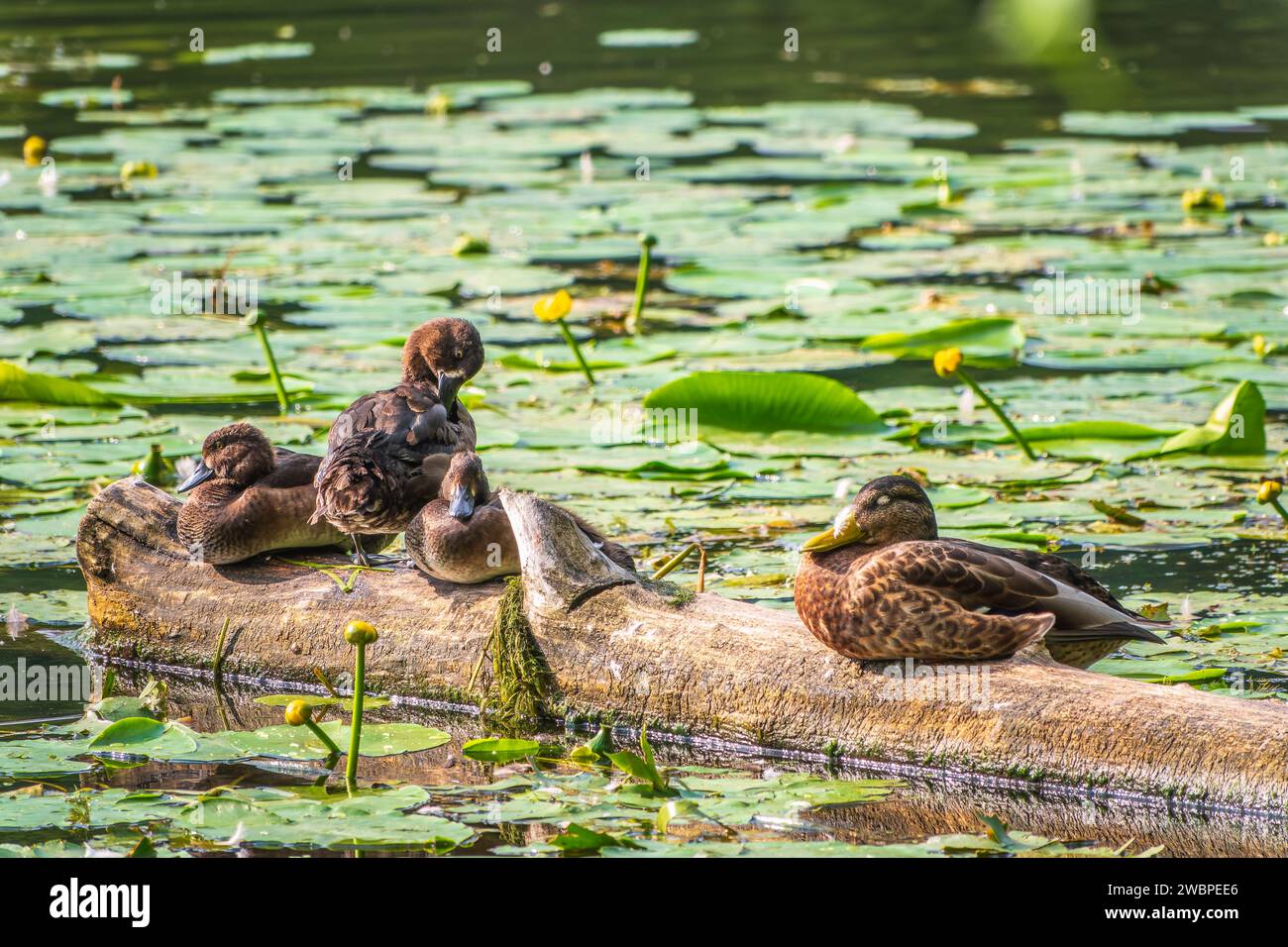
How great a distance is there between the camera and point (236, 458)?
5809 mm

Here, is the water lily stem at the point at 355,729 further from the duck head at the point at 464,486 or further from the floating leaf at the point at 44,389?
the floating leaf at the point at 44,389

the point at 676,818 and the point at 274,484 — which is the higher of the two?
the point at 274,484

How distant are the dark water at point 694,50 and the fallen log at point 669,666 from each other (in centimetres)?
1068

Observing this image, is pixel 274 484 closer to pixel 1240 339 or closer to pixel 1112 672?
pixel 1112 672

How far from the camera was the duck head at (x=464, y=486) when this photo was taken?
5.25 meters

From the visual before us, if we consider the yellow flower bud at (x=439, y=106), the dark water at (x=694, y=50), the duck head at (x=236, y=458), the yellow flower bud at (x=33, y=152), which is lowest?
the duck head at (x=236, y=458)

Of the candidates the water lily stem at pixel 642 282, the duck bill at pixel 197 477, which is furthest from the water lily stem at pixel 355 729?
the water lily stem at pixel 642 282

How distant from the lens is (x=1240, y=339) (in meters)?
9.34

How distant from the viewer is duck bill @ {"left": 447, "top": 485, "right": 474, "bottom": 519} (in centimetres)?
523

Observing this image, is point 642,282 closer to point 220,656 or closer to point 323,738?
point 220,656

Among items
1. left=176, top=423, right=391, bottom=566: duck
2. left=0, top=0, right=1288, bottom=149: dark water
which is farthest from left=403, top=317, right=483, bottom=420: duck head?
left=0, top=0, right=1288, bottom=149: dark water

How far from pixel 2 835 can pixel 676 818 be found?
5.03 feet

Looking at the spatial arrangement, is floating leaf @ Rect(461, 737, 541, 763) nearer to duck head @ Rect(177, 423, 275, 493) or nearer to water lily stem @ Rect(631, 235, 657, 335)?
duck head @ Rect(177, 423, 275, 493)
